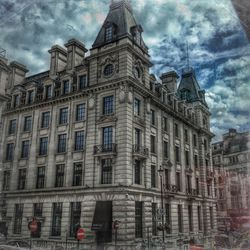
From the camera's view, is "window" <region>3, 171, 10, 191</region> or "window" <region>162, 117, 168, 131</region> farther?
"window" <region>162, 117, 168, 131</region>

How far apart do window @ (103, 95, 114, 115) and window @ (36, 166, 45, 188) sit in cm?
781

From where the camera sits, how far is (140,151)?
2538 centimetres

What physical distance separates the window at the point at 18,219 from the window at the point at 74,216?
16.5 ft

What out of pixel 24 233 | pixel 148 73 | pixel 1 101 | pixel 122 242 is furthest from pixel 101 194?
pixel 148 73

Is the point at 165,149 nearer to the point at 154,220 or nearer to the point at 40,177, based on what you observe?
the point at 154,220

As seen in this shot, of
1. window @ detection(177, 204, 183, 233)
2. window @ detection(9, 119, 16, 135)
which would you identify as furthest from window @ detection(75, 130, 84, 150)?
window @ detection(177, 204, 183, 233)

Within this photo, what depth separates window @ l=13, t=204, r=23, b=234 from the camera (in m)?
26.8

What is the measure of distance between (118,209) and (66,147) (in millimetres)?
7822

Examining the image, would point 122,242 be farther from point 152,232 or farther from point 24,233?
point 24,233

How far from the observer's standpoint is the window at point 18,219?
87.9 feet

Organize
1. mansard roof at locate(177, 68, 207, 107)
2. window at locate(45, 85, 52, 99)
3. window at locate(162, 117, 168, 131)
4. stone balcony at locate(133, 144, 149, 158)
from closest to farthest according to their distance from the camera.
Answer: stone balcony at locate(133, 144, 149, 158) < window at locate(45, 85, 52, 99) < window at locate(162, 117, 168, 131) < mansard roof at locate(177, 68, 207, 107)

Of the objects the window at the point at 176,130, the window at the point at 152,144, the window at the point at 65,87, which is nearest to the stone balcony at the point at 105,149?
the window at the point at 152,144

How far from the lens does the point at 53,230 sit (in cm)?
2544

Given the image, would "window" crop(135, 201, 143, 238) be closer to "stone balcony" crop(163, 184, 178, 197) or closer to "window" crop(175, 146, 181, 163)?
"stone balcony" crop(163, 184, 178, 197)
